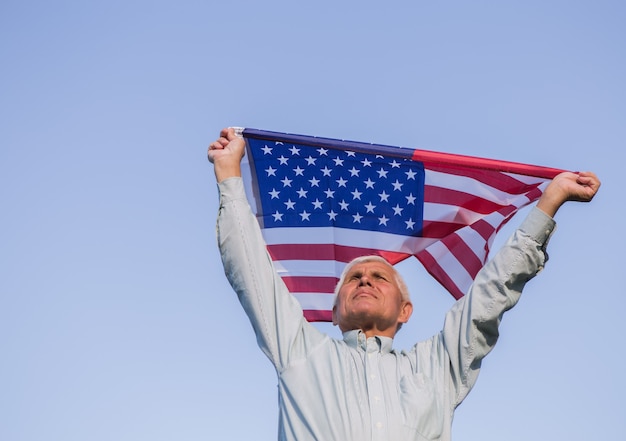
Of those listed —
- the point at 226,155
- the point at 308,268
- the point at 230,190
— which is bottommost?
the point at 308,268

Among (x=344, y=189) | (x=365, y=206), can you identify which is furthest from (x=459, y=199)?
(x=344, y=189)

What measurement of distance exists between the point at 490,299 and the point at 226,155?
2.02 m

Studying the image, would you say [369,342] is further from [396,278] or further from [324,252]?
[324,252]

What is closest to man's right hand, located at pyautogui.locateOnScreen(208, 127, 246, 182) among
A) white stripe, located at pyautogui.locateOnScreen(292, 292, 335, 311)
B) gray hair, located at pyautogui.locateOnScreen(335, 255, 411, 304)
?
gray hair, located at pyautogui.locateOnScreen(335, 255, 411, 304)

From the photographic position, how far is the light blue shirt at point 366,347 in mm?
6031

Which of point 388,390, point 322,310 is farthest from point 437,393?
point 322,310

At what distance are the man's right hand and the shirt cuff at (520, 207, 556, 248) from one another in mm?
1946

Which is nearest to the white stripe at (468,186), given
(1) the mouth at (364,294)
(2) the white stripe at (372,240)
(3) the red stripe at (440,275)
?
(2) the white stripe at (372,240)

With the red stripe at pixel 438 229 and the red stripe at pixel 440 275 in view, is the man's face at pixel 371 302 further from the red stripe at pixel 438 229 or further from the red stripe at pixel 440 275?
the red stripe at pixel 438 229

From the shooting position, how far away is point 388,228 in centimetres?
807

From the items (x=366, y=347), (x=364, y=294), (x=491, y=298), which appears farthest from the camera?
(x=364, y=294)

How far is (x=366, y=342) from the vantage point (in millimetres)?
6500

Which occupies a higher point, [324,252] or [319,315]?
[324,252]

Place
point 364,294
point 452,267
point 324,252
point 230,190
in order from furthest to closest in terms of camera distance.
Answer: point 324,252 → point 452,267 → point 364,294 → point 230,190
